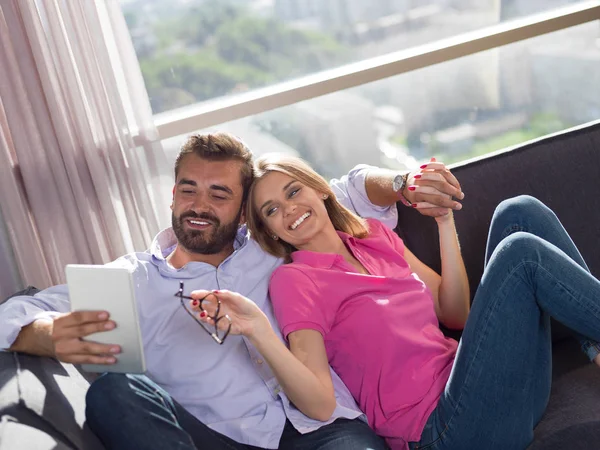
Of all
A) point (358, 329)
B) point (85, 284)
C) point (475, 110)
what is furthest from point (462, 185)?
point (475, 110)

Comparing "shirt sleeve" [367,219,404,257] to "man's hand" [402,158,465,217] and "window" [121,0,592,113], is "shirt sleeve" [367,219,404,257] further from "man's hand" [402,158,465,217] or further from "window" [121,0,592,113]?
"window" [121,0,592,113]

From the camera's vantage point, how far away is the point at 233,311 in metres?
1.64

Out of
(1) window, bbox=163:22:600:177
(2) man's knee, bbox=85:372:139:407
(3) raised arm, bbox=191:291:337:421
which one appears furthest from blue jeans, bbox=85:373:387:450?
(1) window, bbox=163:22:600:177

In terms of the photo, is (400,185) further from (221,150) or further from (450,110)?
(450,110)

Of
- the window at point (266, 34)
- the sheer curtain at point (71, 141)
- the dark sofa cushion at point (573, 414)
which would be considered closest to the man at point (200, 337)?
the dark sofa cushion at point (573, 414)

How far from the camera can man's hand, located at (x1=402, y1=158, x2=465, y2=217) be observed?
6.54 ft

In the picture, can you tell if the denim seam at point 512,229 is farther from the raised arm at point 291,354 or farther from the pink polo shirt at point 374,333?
the raised arm at point 291,354

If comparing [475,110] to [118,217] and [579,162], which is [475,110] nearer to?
[579,162]

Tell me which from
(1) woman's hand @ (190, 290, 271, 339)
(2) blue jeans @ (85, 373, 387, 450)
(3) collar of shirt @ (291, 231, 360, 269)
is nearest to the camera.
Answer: (2) blue jeans @ (85, 373, 387, 450)

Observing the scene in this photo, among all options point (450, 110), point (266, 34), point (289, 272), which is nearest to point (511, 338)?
point (289, 272)

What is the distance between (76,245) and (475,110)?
2072 millimetres

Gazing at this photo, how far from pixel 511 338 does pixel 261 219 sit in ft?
2.35

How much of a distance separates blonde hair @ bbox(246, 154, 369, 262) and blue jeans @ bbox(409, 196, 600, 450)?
472 mm

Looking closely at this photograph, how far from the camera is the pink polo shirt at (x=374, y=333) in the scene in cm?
185
